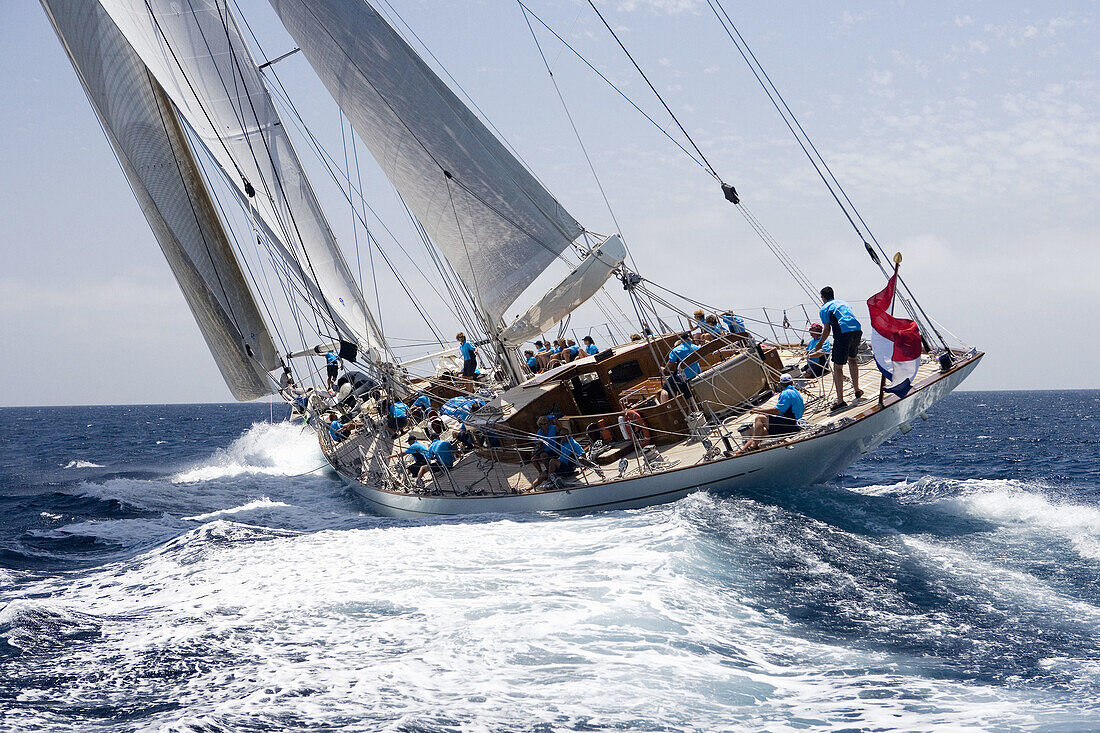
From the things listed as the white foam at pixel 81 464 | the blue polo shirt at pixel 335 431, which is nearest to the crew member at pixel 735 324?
the blue polo shirt at pixel 335 431

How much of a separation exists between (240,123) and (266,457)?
48.6 ft

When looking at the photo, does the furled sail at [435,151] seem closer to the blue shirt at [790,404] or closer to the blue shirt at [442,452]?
the blue shirt at [442,452]

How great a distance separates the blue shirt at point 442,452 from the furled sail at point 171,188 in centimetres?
943

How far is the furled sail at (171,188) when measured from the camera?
18.8m

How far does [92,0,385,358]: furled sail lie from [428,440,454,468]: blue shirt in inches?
164

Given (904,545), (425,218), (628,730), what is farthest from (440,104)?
(628,730)

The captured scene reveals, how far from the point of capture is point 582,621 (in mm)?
8188

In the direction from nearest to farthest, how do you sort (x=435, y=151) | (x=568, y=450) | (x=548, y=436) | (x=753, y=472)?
(x=753, y=472)
(x=568, y=450)
(x=548, y=436)
(x=435, y=151)

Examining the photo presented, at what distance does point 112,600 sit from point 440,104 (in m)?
9.10

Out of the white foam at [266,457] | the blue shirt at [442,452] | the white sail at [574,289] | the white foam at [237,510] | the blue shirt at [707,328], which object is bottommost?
the white foam at [237,510]

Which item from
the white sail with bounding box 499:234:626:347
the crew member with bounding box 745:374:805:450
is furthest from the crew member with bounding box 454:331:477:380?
the crew member with bounding box 745:374:805:450

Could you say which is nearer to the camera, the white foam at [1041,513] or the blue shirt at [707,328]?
the white foam at [1041,513]

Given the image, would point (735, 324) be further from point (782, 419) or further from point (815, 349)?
point (782, 419)

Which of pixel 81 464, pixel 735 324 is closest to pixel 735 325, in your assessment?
pixel 735 324
